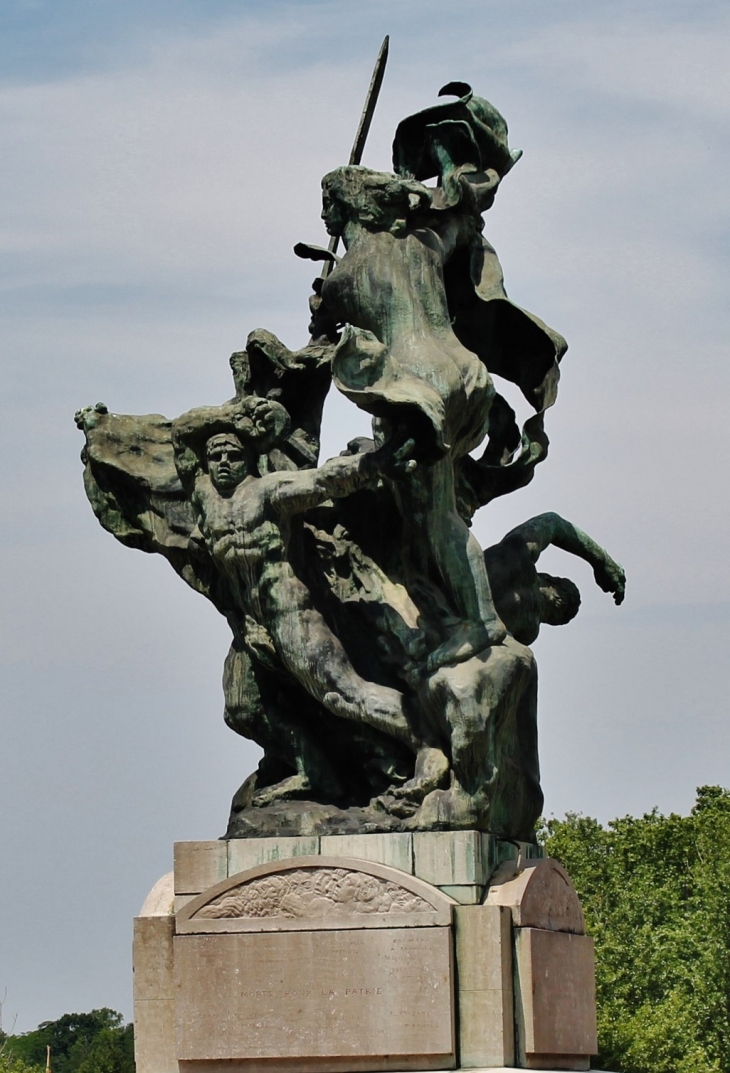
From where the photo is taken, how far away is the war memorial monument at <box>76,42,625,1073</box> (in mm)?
11469

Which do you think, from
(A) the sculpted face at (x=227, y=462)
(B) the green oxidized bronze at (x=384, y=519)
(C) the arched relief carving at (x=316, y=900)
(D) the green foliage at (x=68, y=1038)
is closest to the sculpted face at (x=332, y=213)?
(B) the green oxidized bronze at (x=384, y=519)

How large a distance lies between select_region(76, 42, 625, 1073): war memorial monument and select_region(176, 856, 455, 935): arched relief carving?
0.04 ft

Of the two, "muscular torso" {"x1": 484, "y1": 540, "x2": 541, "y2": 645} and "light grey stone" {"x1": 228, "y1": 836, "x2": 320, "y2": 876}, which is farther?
"muscular torso" {"x1": 484, "y1": 540, "x2": 541, "y2": 645}

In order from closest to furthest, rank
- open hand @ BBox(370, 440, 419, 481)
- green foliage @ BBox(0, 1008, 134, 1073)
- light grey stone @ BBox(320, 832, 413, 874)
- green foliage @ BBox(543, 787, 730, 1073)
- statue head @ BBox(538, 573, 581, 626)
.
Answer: light grey stone @ BBox(320, 832, 413, 874), open hand @ BBox(370, 440, 419, 481), statue head @ BBox(538, 573, 581, 626), green foliage @ BBox(543, 787, 730, 1073), green foliage @ BBox(0, 1008, 134, 1073)

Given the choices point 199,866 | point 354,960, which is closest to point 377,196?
point 199,866

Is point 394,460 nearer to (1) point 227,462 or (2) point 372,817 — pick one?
(1) point 227,462

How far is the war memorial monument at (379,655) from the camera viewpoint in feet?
37.6

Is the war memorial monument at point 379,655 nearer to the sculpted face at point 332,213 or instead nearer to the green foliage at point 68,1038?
the sculpted face at point 332,213

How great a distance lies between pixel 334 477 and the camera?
39.6 feet

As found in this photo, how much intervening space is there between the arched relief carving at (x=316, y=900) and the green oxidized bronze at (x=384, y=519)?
0.98 feet

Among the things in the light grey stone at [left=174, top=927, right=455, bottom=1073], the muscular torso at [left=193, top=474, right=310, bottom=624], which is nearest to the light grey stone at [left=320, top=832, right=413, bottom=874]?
the light grey stone at [left=174, top=927, right=455, bottom=1073]

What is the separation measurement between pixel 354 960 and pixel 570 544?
3.05 meters

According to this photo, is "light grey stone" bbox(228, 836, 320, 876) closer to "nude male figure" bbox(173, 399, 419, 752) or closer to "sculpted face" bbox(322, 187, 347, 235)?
"nude male figure" bbox(173, 399, 419, 752)

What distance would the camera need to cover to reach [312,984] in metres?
11.5
